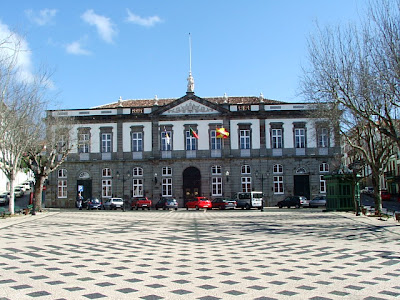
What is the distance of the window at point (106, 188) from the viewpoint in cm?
4631

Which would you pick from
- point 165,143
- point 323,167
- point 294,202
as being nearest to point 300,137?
point 323,167

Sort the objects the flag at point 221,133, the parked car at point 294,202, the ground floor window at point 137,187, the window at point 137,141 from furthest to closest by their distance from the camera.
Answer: the window at point 137,141 → the ground floor window at point 137,187 → the flag at point 221,133 → the parked car at point 294,202

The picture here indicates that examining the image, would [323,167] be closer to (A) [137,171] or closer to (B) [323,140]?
(B) [323,140]

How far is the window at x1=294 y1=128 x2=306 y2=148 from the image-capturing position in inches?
1817

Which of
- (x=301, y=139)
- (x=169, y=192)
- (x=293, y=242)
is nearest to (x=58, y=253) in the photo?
(x=293, y=242)

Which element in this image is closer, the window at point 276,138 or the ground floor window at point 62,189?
the window at point 276,138

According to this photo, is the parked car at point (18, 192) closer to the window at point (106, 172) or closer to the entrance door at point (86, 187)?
the entrance door at point (86, 187)

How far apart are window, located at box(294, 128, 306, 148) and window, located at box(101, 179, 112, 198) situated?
2095 cm

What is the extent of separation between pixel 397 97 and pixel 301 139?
2850 centimetres

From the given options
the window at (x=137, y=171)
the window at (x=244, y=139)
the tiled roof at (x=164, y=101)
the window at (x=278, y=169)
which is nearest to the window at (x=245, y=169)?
the window at (x=244, y=139)

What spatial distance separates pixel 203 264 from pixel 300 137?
37.4 m

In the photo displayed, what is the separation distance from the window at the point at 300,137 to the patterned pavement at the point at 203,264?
28.3 metres

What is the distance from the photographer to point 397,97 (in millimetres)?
17844

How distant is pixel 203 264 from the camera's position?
→ 10.7 meters
